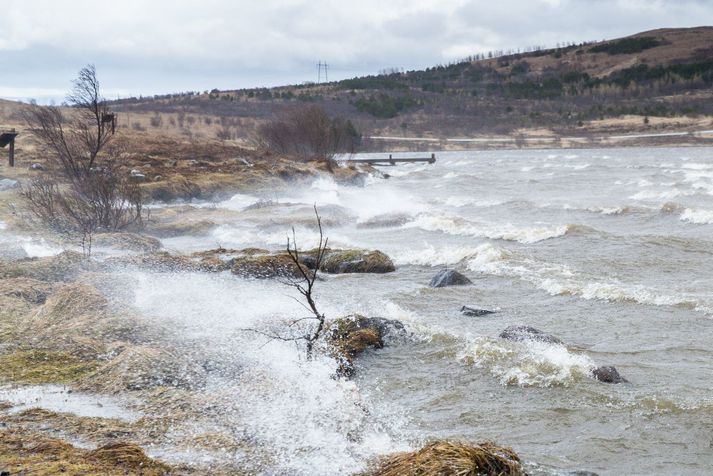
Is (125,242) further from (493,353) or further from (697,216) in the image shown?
(697,216)

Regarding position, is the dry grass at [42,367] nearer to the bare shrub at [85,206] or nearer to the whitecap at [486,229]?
the bare shrub at [85,206]

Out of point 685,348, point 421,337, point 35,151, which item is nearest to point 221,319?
point 421,337

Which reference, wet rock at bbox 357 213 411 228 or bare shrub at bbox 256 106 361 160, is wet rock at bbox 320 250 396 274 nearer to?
wet rock at bbox 357 213 411 228

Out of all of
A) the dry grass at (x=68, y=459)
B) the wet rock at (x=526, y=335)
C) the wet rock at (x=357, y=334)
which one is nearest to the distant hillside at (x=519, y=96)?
the wet rock at (x=357, y=334)

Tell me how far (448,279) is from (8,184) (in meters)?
22.1

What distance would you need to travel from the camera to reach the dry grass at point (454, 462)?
5801mm

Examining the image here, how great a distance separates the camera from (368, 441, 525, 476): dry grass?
5801 mm

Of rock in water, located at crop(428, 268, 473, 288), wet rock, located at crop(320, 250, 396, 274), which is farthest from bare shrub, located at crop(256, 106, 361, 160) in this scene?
rock in water, located at crop(428, 268, 473, 288)

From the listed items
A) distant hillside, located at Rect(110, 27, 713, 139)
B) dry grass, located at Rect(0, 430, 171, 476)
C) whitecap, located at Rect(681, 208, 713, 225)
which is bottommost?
whitecap, located at Rect(681, 208, 713, 225)

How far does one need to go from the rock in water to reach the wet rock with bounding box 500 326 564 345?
460 centimetres

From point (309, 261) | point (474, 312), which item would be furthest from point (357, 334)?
point (309, 261)

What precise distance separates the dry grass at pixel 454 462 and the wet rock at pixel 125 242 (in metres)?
13.8

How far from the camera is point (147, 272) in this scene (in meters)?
15.4

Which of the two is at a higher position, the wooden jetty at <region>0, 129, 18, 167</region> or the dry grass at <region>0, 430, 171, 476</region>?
the wooden jetty at <region>0, 129, 18, 167</region>
